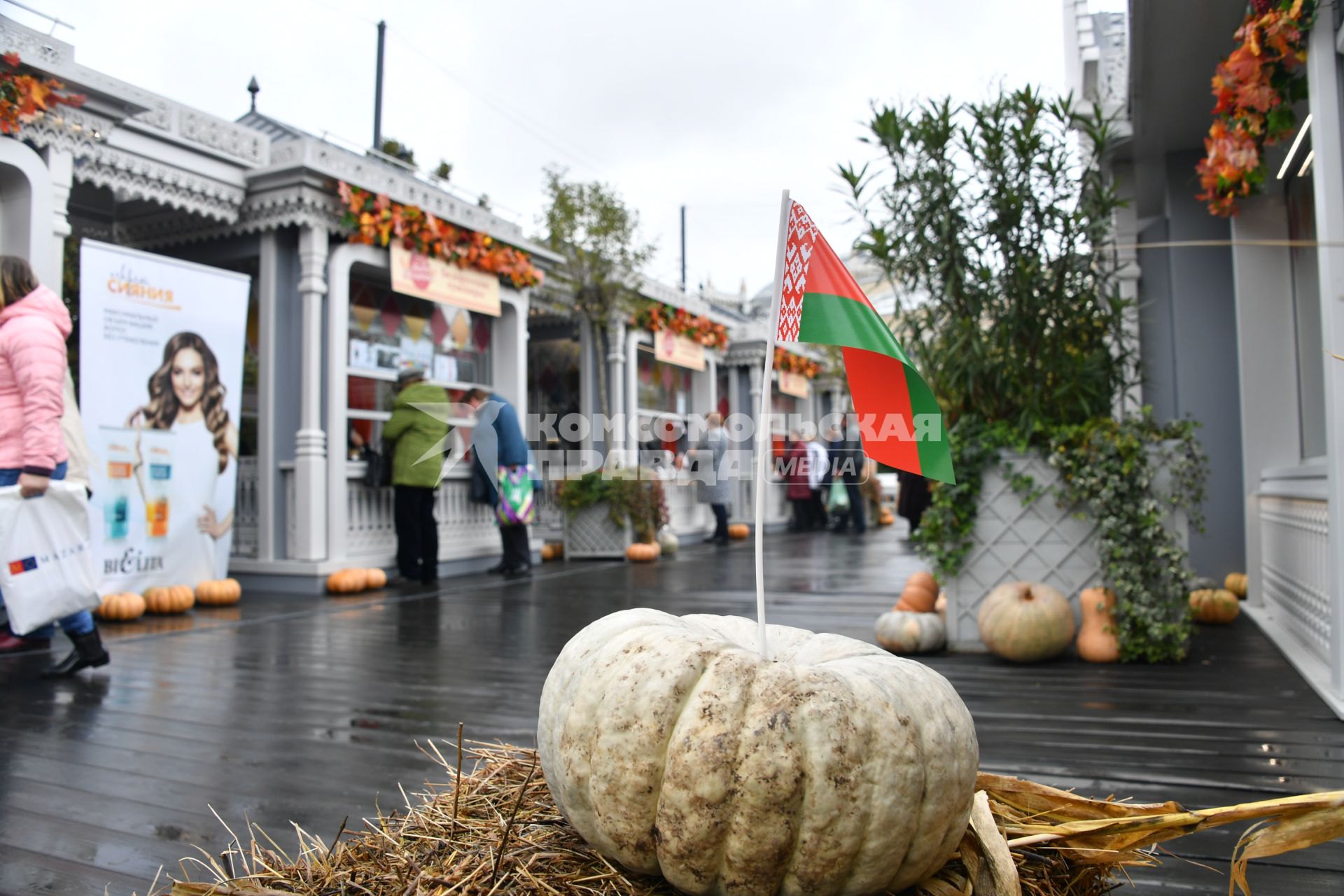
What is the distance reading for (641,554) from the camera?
9.94 meters

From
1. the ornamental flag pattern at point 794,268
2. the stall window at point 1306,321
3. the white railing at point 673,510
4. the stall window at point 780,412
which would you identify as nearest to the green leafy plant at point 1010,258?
the stall window at point 1306,321

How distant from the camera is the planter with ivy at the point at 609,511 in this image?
A: 1008cm

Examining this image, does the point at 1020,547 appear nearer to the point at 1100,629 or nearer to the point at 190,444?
the point at 1100,629

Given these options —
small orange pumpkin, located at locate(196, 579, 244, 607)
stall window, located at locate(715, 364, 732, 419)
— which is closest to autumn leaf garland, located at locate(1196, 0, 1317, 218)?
small orange pumpkin, located at locate(196, 579, 244, 607)

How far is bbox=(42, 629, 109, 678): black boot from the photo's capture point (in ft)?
13.0

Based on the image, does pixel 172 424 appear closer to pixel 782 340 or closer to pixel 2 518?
pixel 2 518

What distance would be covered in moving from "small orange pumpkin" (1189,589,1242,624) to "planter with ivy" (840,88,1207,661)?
2.96 ft

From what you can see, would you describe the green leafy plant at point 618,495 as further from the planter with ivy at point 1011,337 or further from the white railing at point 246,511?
the planter with ivy at point 1011,337

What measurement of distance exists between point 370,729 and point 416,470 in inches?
196

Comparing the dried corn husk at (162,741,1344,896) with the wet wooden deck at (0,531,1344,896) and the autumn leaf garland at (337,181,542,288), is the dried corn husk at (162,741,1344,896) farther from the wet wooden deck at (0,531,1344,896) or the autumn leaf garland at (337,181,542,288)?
the autumn leaf garland at (337,181,542,288)

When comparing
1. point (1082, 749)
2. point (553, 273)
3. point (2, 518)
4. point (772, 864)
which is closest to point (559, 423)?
point (553, 273)

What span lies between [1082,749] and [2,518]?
4.33 metres

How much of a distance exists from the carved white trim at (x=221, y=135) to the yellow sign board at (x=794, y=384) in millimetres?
10904

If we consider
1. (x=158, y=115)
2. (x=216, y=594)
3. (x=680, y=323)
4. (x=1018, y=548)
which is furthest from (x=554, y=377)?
(x=1018, y=548)
